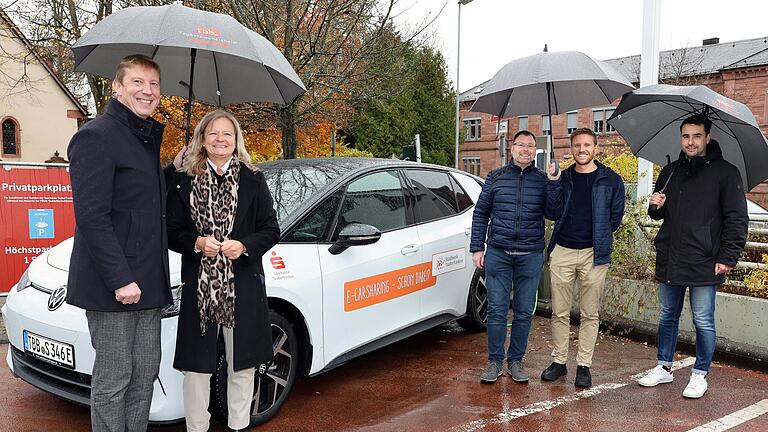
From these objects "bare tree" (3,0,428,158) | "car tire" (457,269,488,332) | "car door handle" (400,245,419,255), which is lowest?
"car tire" (457,269,488,332)

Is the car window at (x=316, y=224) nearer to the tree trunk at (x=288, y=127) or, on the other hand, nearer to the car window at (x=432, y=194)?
the car window at (x=432, y=194)

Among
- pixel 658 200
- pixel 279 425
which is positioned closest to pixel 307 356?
pixel 279 425

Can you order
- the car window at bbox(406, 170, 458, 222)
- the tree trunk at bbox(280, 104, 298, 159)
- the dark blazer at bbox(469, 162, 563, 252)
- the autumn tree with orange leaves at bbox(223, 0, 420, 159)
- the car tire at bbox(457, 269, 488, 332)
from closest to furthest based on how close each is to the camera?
the dark blazer at bbox(469, 162, 563, 252) < the car window at bbox(406, 170, 458, 222) < the car tire at bbox(457, 269, 488, 332) < the autumn tree with orange leaves at bbox(223, 0, 420, 159) < the tree trunk at bbox(280, 104, 298, 159)

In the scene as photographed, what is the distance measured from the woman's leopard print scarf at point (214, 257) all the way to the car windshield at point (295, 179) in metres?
0.79

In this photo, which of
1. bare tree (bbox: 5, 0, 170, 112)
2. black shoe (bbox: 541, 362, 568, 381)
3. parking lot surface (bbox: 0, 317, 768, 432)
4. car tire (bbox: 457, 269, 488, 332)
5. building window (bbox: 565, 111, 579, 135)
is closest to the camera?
parking lot surface (bbox: 0, 317, 768, 432)

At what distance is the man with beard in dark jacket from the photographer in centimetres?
398

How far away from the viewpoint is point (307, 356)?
3.78 meters

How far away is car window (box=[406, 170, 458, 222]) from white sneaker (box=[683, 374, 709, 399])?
7.37ft

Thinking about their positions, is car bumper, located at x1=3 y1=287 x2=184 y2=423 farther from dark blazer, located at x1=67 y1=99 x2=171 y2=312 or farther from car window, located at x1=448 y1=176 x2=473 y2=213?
car window, located at x1=448 y1=176 x2=473 y2=213

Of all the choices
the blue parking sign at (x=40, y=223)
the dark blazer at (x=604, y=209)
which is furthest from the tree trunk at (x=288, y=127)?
the dark blazer at (x=604, y=209)

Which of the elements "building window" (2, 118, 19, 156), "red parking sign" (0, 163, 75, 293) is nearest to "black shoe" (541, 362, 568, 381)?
"red parking sign" (0, 163, 75, 293)

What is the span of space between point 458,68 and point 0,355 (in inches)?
979

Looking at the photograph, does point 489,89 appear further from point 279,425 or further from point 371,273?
point 279,425

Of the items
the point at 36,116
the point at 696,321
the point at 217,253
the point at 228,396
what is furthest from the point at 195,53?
the point at 36,116
